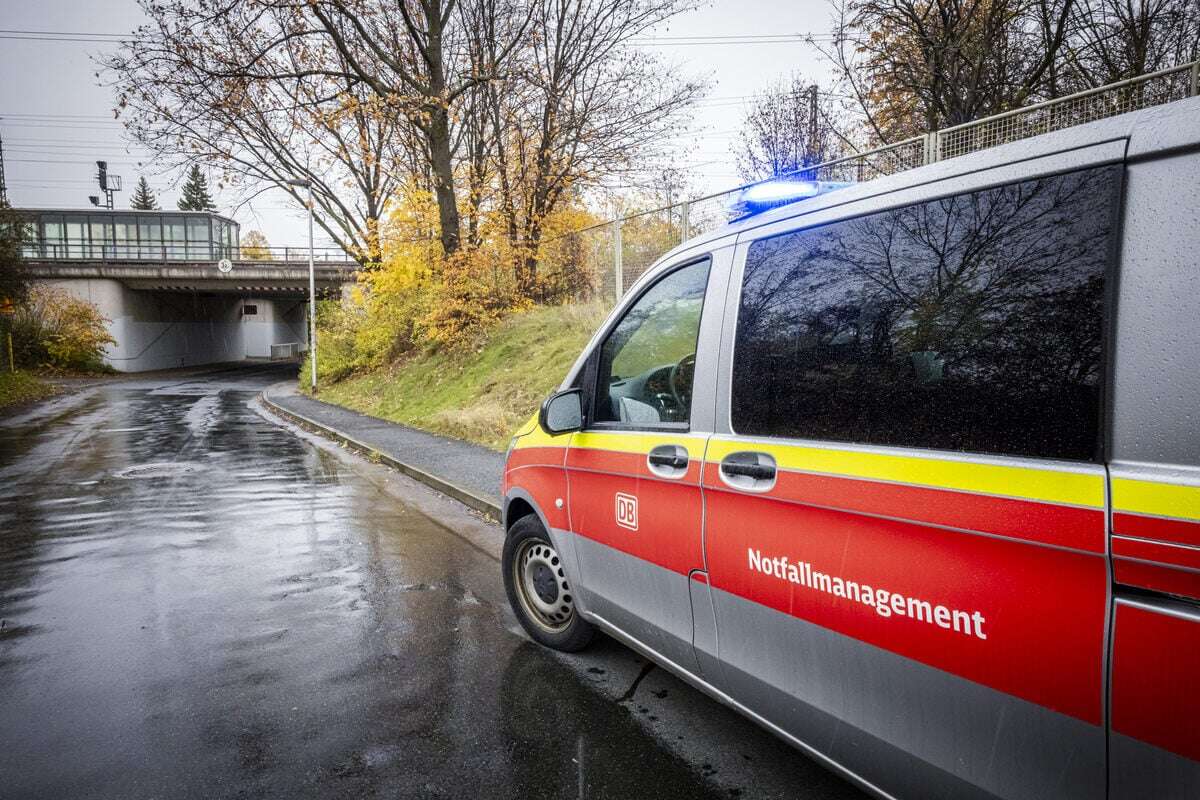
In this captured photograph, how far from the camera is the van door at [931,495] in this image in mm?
1505

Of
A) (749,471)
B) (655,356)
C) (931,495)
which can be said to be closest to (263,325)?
(655,356)

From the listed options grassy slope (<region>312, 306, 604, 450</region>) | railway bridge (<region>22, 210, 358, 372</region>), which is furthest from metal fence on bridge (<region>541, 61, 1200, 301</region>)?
railway bridge (<region>22, 210, 358, 372</region>)

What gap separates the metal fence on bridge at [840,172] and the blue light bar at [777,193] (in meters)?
0.07

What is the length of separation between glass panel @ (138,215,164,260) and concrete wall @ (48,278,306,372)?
3.07 m

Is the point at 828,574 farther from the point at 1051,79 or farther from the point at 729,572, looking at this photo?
the point at 1051,79

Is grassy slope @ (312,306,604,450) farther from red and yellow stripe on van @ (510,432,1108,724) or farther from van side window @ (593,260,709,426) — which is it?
red and yellow stripe on van @ (510,432,1108,724)

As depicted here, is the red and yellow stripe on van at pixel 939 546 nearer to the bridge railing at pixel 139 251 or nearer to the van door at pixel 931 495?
the van door at pixel 931 495

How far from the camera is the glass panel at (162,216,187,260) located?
4941 cm

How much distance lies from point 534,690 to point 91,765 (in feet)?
6.00

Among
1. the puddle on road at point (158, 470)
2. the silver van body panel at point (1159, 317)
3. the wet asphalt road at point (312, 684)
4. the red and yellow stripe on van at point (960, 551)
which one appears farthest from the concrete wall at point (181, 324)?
the silver van body panel at point (1159, 317)

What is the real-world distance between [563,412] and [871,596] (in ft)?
6.02

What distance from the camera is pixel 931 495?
5.70 feet

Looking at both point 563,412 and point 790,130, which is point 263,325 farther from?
point 563,412

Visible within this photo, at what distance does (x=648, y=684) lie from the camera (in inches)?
138
